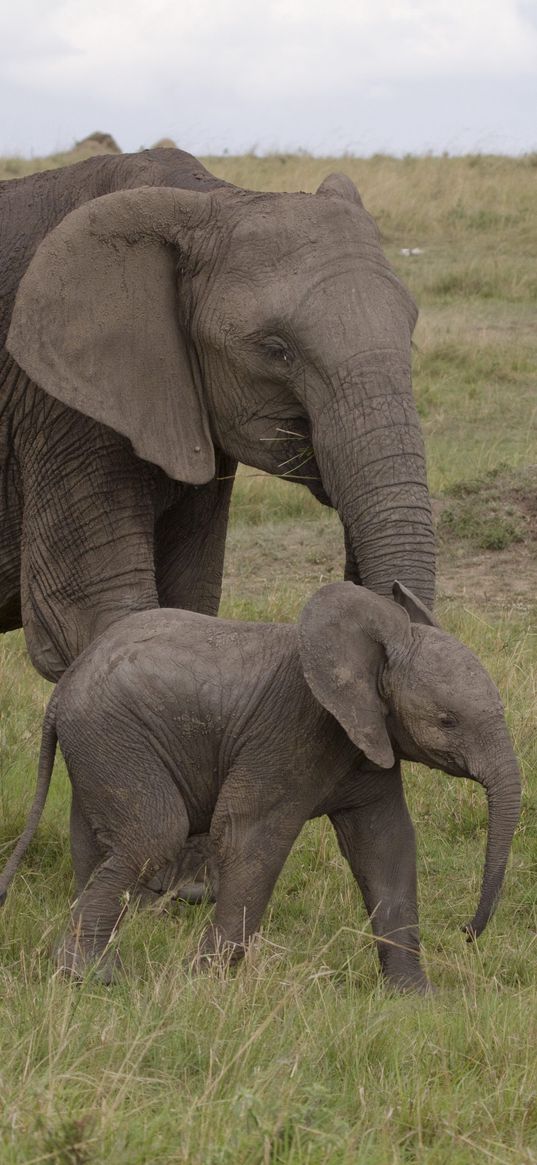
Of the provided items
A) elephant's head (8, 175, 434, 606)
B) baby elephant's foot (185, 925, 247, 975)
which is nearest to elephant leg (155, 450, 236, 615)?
elephant's head (8, 175, 434, 606)

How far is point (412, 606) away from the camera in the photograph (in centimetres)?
446

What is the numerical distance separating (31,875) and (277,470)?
1.73 metres

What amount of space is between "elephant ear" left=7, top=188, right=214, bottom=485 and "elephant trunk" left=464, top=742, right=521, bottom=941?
1339mm

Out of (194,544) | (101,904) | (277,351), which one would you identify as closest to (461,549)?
(194,544)

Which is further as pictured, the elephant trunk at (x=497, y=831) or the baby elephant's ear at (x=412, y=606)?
the baby elephant's ear at (x=412, y=606)

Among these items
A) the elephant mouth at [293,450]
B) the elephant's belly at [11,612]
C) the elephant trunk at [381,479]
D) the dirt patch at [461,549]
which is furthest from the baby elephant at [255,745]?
the dirt patch at [461,549]

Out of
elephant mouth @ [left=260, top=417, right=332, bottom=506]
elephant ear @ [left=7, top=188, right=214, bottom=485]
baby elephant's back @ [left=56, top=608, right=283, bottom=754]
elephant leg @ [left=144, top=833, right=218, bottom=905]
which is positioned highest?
elephant ear @ [left=7, top=188, right=214, bottom=485]

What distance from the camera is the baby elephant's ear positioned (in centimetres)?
442

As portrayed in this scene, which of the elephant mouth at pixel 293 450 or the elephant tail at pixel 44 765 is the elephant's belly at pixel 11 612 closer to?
the elephant tail at pixel 44 765

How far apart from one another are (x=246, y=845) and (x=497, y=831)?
0.72 meters

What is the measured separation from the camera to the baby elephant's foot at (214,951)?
4418mm

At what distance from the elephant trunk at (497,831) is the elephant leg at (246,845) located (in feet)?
1.92

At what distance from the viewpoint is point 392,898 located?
4.73 m

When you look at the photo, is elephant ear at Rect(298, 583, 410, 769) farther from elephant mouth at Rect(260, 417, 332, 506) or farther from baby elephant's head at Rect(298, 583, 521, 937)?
elephant mouth at Rect(260, 417, 332, 506)
